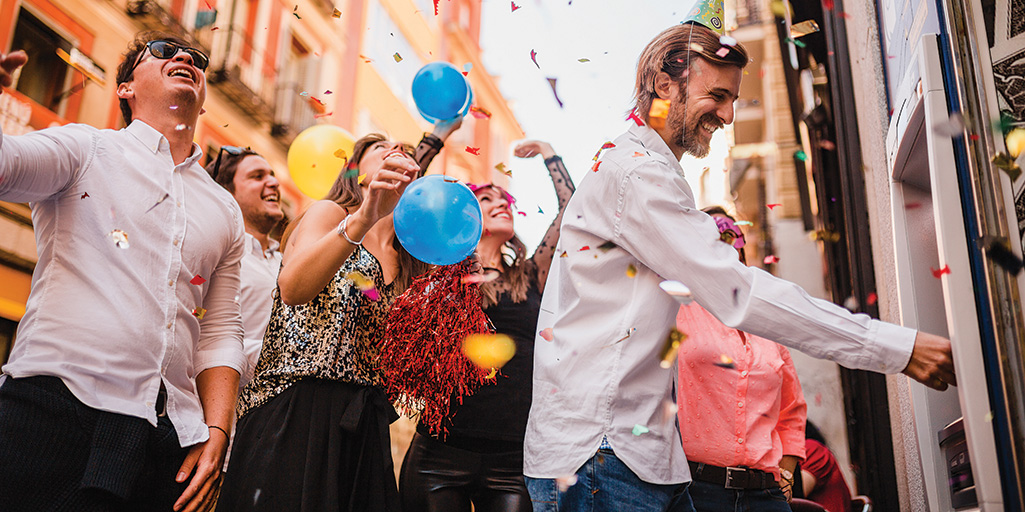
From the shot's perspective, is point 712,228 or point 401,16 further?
point 401,16

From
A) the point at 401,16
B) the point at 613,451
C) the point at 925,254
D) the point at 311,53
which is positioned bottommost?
the point at 613,451

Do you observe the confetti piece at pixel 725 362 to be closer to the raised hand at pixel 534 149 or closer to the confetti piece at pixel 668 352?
the confetti piece at pixel 668 352

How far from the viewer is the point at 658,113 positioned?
2191 mm

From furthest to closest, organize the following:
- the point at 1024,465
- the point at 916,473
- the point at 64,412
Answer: the point at 916,473 → the point at 64,412 → the point at 1024,465

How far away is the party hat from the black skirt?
1537mm

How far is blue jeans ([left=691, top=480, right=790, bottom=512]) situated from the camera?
2518 millimetres

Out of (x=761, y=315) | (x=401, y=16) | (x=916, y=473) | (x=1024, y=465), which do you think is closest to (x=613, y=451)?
(x=761, y=315)

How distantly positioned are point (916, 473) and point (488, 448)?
60.1 inches

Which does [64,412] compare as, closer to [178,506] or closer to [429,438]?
[178,506]

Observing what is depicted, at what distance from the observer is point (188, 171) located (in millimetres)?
2271

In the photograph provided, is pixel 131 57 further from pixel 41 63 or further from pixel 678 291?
pixel 41 63

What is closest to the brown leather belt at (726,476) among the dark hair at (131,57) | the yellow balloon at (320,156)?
the dark hair at (131,57)

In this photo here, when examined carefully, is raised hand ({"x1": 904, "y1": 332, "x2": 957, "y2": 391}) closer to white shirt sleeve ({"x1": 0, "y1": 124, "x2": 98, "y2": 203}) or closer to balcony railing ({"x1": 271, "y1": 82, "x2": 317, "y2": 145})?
white shirt sleeve ({"x1": 0, "y1": 124, "x2": 98, "y2": 203})

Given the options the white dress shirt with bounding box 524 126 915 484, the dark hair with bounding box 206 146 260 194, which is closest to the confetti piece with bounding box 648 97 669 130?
the white dress shirt with bounding box 524 126 915 484
